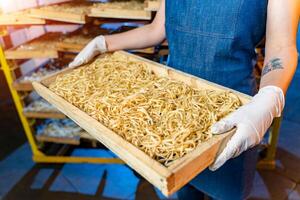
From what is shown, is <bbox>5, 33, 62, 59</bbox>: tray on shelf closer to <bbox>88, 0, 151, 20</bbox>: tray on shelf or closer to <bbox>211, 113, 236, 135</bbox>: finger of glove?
<bbox>88, 0, 151, 20</bbox>: tray on shelf

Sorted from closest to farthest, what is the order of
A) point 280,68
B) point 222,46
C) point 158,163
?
1. point 158,163
2. point 280,68
3. point 222,46

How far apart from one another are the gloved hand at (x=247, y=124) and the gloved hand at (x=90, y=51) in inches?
36.4

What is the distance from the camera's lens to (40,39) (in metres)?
2.32

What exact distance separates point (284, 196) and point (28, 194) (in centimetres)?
214

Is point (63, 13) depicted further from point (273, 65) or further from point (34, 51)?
point (273, 65)

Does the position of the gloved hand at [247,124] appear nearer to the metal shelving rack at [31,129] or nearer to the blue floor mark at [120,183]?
the metal shelving rack at [31,129]

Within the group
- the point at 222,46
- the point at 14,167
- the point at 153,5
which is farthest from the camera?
the point at 14,167

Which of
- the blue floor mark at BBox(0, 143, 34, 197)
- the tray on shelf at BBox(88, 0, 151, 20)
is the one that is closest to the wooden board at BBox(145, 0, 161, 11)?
the tray on shelf at BBox(88, 0, 151, 20)

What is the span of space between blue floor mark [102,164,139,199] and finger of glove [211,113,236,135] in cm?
158

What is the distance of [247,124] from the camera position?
863 millimetres

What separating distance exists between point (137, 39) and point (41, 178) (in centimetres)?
167

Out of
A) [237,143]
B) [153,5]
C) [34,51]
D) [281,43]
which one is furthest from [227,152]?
[34,51]

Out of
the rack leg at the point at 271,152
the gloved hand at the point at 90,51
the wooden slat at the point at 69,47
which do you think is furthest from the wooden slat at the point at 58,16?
the rack leg at the point at 271,152

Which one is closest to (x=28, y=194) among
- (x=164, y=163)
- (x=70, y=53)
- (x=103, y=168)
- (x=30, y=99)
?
(x=103, y=168)
